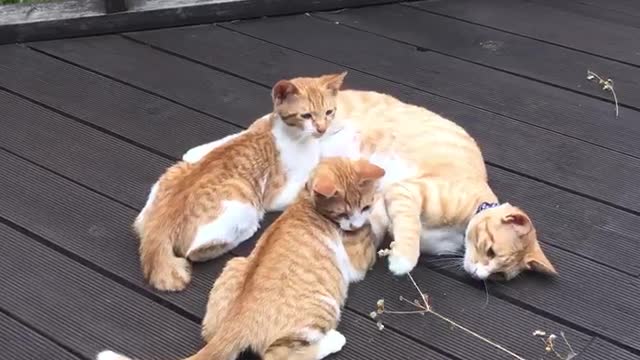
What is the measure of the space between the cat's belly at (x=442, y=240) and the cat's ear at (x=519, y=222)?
20cm

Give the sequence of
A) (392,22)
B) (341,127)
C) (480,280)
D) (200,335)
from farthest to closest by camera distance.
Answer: (392,22) < (341,127) < (480,280) < (200,335)

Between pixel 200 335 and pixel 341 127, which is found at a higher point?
pixel 341 127

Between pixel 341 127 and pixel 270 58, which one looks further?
pixel 270 58

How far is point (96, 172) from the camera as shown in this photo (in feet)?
8.57

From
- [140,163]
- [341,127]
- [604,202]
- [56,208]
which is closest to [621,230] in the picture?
[604,202]

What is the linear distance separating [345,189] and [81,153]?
944mm

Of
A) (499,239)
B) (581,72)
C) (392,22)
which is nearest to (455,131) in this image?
(499,239)

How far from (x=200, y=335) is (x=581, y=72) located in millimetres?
1826

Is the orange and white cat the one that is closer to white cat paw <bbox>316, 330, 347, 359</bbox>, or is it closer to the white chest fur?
the white chest fur

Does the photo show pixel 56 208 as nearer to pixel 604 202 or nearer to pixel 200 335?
pixel 200 335

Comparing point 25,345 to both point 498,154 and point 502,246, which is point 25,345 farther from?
point 498,154

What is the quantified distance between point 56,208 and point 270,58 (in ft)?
3.57

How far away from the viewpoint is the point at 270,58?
326 cm

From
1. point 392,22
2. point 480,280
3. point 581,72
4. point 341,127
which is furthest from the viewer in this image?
point 392,22
